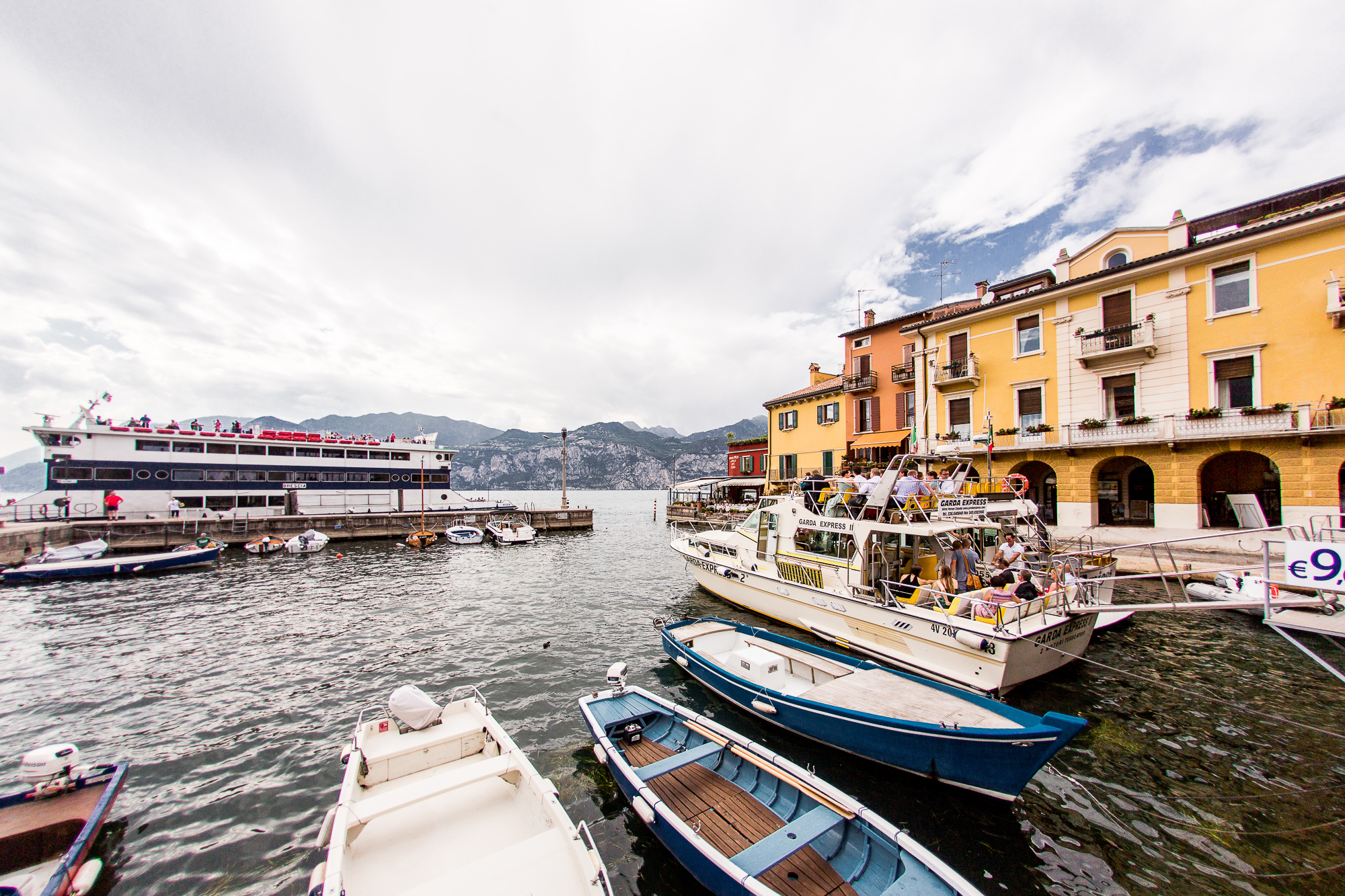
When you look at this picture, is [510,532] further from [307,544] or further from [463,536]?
[307,544]

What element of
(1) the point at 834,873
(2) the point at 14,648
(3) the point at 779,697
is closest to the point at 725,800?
(1) the point at 834,873

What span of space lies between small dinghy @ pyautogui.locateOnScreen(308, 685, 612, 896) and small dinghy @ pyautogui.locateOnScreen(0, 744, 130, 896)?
260 cm

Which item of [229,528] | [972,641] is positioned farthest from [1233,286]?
[229,528]

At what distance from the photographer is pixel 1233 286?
20875 mm

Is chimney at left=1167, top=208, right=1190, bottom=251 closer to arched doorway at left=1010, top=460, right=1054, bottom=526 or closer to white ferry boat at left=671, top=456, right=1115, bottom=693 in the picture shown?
arched doorway at left=1010, top=460, right=1054, bottom=526

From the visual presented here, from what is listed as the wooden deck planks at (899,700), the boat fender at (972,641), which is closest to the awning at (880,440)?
the boat fender at (972,641)

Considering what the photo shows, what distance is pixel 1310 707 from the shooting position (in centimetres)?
953

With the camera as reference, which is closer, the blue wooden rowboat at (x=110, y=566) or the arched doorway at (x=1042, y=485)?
the blue wooden rowboat at (x=110, y=566)

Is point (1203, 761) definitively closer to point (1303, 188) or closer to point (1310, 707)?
point (1310, 707)

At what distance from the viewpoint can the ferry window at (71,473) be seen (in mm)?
34125

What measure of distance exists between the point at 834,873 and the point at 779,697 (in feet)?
11.1

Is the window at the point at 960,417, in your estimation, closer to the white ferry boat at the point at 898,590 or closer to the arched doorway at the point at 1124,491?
the arched doorway at the point at 1124,491

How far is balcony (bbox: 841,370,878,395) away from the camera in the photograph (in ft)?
114

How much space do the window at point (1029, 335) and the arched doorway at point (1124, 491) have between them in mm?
7081
